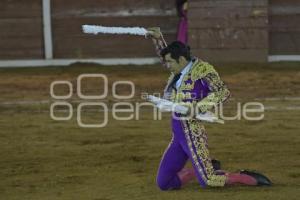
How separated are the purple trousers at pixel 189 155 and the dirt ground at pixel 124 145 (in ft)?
0.31

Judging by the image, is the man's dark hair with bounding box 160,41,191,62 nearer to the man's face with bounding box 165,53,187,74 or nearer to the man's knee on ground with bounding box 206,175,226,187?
the man's face with bounding box 165,53,187,74

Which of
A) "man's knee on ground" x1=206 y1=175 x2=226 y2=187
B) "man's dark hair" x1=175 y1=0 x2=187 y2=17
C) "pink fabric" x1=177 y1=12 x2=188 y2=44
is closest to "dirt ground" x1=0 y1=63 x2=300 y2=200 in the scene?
"man's knee on ground" x1=206 y1=175 x2=226 y2=187

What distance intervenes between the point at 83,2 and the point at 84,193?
828 centimetres

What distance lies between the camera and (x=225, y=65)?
12844 millimetres

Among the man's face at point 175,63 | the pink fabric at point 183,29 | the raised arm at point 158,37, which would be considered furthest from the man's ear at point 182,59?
the pink fabric at point 183,29

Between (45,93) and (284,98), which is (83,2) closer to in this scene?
(45,93)

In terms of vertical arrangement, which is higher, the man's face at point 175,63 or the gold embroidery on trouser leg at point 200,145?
the man's face at point 175,63

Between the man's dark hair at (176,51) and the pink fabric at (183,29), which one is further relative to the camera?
the pink fabric at (183,29)

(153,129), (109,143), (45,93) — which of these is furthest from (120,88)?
(109,143)

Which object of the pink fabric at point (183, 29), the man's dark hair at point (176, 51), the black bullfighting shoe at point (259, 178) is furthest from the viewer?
the pink fabric at point (183, 29)

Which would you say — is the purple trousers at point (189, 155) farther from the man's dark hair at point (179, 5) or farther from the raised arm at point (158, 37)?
the man's dark hair at point (179, 5)

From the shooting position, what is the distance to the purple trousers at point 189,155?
521 centimetres

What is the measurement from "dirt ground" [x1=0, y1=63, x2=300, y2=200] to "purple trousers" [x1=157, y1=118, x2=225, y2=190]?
3.7 inches

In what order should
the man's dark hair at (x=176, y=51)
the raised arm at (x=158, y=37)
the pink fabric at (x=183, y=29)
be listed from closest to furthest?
the man's dark hair at (x=176, y=51)
the raised arm at (x=158, y=37)
the pink fabric at (x=183, y=29)
